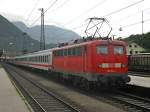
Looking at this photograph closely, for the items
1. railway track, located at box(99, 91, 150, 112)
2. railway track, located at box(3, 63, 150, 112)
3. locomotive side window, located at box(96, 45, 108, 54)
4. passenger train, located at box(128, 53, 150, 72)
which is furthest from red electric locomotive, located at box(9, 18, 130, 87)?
passenger train, located at box(128, 53, 150, 72)

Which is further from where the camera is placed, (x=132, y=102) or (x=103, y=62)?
(x=103, y=62)

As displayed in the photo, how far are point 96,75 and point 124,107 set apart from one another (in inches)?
189

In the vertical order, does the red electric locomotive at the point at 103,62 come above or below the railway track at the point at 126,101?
above

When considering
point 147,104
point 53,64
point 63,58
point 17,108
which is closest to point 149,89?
point 147,104

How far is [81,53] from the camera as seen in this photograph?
72.5 ft

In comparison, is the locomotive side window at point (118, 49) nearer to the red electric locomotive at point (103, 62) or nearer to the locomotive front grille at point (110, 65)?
the red electric locomotive at point (103, 62)

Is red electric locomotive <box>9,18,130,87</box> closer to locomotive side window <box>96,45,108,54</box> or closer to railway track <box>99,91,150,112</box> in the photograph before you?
locomotive side window <box>96,45,108,54</box>

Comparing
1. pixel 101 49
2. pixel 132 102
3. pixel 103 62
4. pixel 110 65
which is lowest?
pixel 132 102

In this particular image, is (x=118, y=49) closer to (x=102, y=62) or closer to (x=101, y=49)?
(x=101, y=49)

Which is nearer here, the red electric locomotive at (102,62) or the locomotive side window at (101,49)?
the red electric locomotive at (102,62)

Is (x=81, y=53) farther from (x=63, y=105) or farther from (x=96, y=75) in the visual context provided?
(x=63, y=105)

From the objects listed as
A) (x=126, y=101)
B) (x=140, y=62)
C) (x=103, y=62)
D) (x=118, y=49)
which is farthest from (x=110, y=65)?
(x=140, y=62)

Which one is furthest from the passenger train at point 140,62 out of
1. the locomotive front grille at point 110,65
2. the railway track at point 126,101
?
the railway track at point 126,101

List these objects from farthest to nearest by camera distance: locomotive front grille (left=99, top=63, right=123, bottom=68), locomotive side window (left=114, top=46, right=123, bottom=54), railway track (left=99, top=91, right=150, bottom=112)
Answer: locomotive side window (left=114, top=46, right=123, bottom=54), locomotive front grille (left=99, top=63, right=123, bottom=68), railway track (left=99, top=91, right=150, bottom=112)
